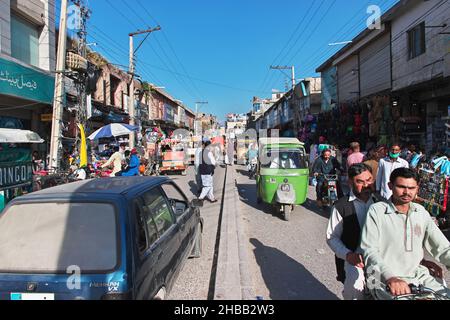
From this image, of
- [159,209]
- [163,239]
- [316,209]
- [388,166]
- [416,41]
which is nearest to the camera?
[163,239]

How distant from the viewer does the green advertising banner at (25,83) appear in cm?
1064

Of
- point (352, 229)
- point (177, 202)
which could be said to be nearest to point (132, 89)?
point (177, 202)

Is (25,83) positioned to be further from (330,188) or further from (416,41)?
(416,41)

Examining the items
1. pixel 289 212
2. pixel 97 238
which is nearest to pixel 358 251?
pixel 97 238

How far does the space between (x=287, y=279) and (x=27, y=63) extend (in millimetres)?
13198

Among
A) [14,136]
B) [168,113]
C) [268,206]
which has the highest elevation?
[168,113]

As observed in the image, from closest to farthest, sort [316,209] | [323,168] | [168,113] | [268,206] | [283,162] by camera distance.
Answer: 1. [323,168]
2. [283,162]
3. [316,209]
4. [268,206]
5. [168,113]

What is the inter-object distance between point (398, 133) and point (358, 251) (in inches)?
451

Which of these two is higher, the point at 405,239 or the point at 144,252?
the point at 405,239

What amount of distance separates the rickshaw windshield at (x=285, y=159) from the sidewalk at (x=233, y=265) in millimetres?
1859

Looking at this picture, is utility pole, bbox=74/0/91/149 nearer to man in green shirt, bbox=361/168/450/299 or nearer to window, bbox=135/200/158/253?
window, bbox=135/200/158/253

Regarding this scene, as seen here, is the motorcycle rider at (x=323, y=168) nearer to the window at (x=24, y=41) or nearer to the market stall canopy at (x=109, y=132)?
the market stall canopy at (x=109, y=132)

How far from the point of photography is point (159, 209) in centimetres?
354
